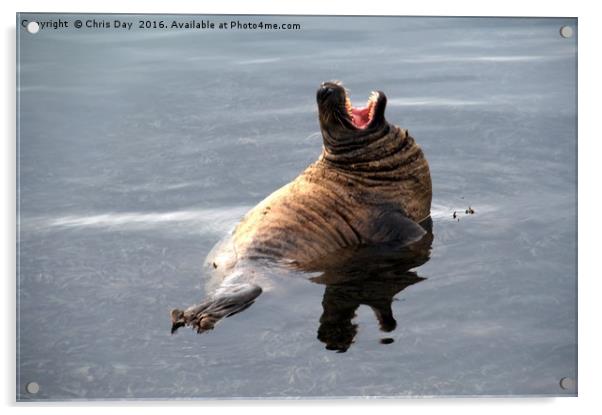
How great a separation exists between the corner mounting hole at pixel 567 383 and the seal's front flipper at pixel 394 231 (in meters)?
1.99

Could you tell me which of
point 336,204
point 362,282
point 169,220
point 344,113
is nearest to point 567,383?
point 362,282

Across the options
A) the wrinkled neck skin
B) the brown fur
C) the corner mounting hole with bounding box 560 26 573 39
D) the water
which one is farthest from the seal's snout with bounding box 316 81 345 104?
the corner mounting hole with bounding box 560 26 573 39

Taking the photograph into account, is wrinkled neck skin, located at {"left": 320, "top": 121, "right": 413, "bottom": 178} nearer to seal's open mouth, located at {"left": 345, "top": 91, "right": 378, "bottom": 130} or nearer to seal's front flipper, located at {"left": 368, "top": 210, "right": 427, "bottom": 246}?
seal's open mouth, located at {"left": 345, "top": 91, "right": 378, "bottom": 130}

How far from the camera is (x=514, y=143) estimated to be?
12648mm

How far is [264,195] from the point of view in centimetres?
1282

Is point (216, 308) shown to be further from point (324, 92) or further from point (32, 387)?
point (324, 92)

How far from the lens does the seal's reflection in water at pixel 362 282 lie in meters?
10.7

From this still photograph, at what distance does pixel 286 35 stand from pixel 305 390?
2544mm

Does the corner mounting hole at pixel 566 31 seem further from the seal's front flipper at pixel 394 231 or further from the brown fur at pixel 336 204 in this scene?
the seal's front flipper at pixel 394 231

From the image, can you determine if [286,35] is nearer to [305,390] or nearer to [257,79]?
[257,79]

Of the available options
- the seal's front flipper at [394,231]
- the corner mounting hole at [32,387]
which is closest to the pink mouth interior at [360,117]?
the seal's front flipper at [394,231]

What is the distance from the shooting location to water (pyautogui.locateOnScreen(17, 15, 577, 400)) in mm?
10375

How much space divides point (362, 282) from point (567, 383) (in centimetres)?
168

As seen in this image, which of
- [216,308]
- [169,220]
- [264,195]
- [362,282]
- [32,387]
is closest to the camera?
[32,387]
